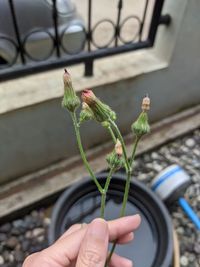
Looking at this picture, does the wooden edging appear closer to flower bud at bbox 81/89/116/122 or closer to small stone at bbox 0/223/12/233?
small stone at bbox 0/223/12/233

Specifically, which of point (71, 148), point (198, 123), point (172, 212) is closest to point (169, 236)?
point (172, 212)

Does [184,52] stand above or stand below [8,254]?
above

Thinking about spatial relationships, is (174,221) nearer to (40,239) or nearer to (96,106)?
(40,239)

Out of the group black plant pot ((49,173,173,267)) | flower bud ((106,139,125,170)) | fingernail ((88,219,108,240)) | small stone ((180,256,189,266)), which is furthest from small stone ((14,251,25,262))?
flower bud ((106,139,125,170))

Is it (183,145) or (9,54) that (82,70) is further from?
(183,145)

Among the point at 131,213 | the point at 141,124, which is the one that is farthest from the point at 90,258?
the point at 131,213

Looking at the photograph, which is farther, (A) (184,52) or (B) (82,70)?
(A) (184,52)
